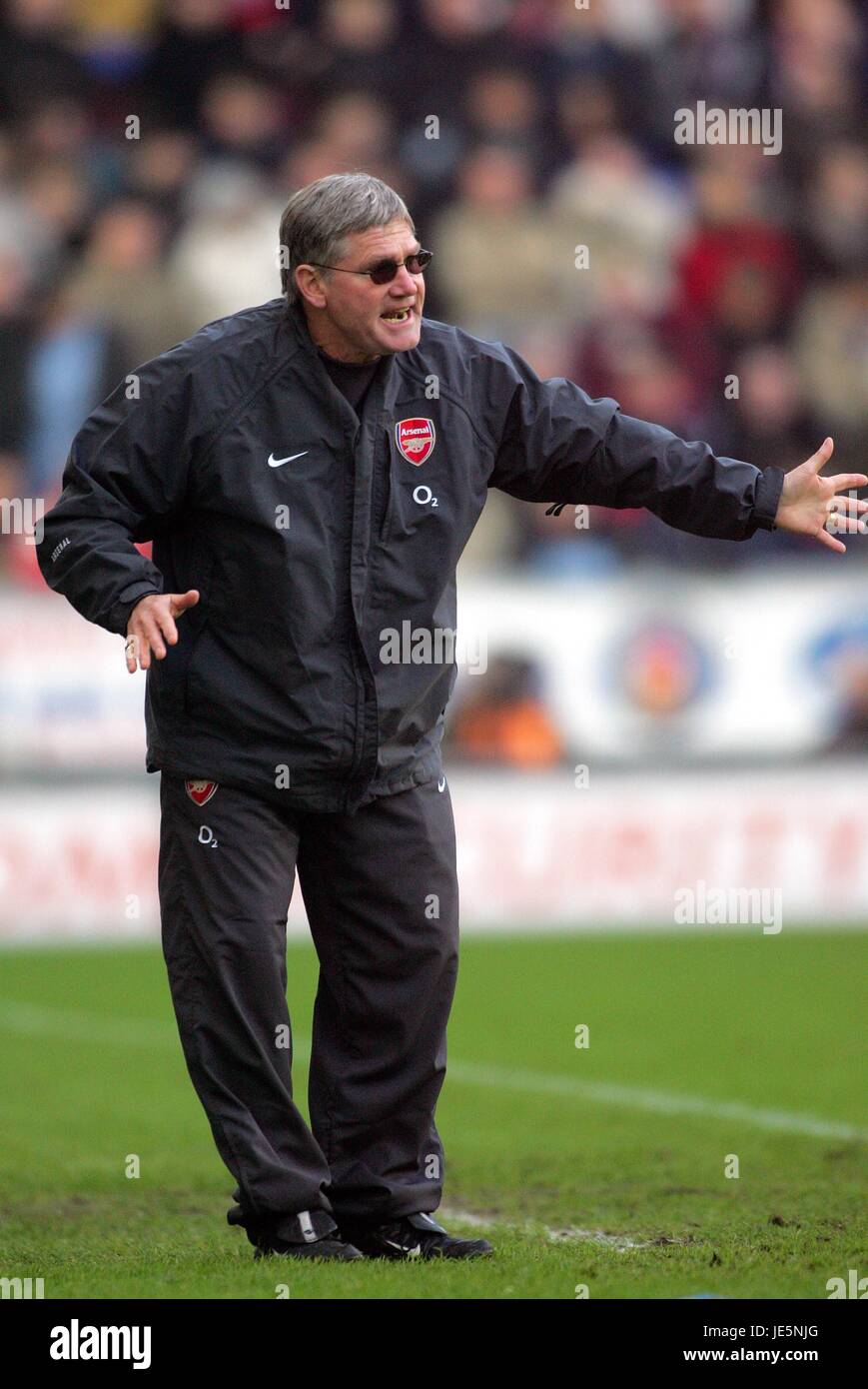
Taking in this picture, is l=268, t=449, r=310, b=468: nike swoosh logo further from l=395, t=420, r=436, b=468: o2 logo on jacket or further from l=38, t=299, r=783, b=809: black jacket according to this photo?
l=395, t=420, r=436, b=468: o2 logo on jacket

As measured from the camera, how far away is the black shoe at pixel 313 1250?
484 cm

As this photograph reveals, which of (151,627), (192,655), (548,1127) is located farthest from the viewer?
(548,1127)

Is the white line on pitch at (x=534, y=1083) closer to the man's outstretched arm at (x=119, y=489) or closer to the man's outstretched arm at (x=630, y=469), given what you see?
the man's outstretched arm at (x=630, y=469)

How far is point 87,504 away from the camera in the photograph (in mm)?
4836

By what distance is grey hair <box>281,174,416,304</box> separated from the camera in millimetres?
4859

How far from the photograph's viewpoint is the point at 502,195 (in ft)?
49.4

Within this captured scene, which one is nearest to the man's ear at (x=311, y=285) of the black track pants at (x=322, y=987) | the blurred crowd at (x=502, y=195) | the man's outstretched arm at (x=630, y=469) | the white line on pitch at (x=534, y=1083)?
the man's outstretched arm at (x=630, y=469)

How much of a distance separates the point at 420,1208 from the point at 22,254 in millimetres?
10684

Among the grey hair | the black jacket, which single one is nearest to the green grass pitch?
the black jacket

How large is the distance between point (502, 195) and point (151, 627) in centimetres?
1096

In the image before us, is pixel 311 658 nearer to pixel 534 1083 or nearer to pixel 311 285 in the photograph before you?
pixel 311 285

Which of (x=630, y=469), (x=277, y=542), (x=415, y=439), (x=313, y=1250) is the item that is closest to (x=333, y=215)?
(x=415, y=439)
